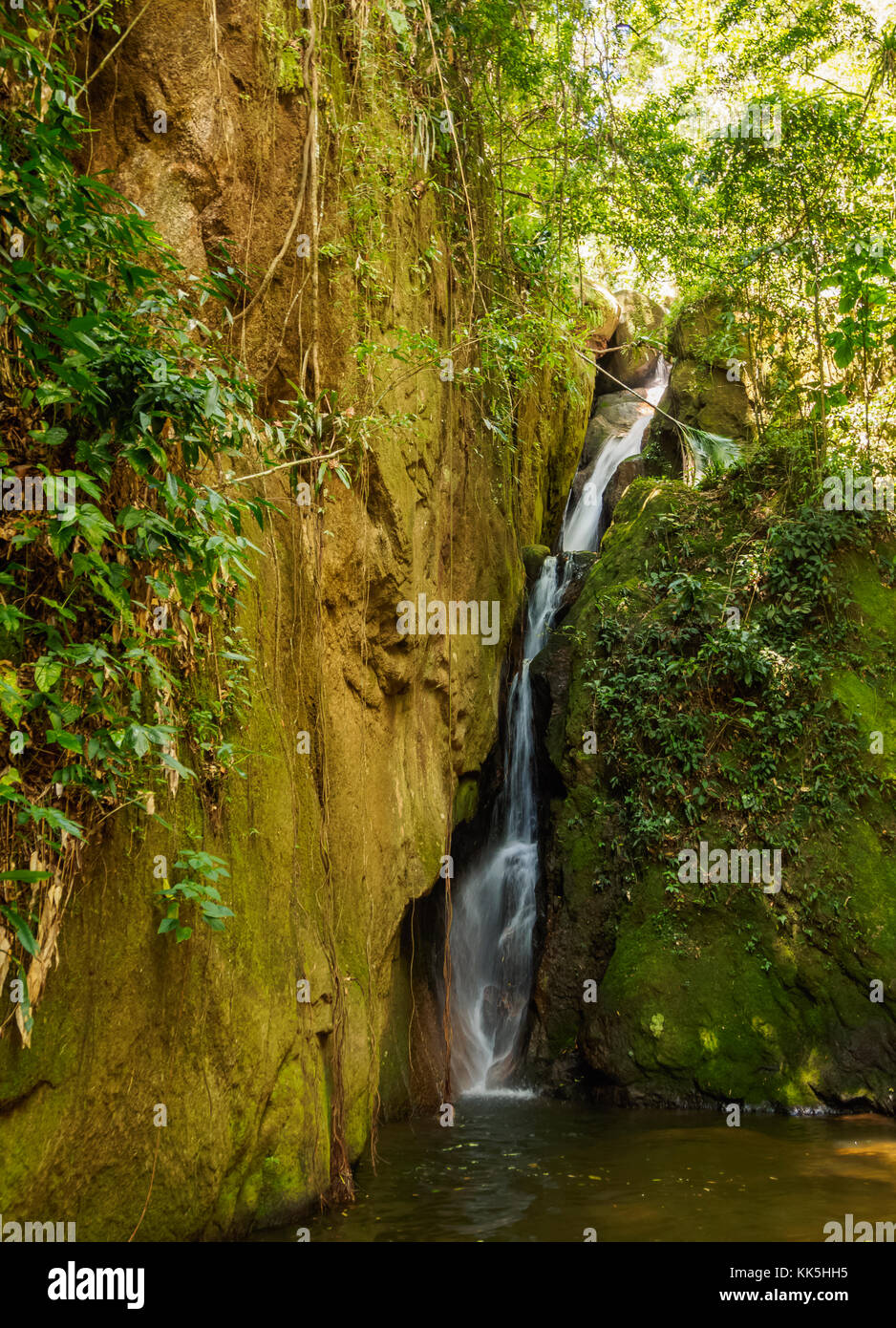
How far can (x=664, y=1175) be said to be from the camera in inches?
253

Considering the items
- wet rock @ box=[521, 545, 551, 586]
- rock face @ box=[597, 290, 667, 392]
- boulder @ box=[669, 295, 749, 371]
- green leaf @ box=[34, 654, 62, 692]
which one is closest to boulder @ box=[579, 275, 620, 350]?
rock face @ box=[597, 290, 667, 392]

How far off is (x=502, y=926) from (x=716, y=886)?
2618 millimetres

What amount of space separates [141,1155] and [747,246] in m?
11.2

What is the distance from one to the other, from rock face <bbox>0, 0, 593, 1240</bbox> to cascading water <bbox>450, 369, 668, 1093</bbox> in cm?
79

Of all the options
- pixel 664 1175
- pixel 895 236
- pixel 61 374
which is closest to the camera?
pixel 61 374

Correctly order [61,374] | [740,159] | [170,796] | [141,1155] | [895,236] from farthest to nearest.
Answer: [740,159] → [895,236] → [170,796] → [141,1155] → [61,374]

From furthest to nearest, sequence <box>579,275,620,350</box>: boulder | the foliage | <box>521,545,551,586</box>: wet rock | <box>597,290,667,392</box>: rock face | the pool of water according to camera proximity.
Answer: <box>597,290,667,392</box>: rock face < <box>579,275,620,350</box>: boulder < <box>521,545,551,586</box>: wet rock < the pool of water < the foliage

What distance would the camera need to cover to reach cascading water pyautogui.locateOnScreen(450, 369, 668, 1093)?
994 centimetres

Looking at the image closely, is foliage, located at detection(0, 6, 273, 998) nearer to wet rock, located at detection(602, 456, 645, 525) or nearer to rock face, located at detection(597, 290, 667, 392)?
wet rock, located at detection(602, 456, 645, 525)

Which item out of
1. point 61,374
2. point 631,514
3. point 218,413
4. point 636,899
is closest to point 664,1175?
point 636,899

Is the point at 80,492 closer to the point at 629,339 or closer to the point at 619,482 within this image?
the point at 619,482

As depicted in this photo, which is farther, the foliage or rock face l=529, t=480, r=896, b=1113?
rock face l=529, t=480, r=896, b=1113
